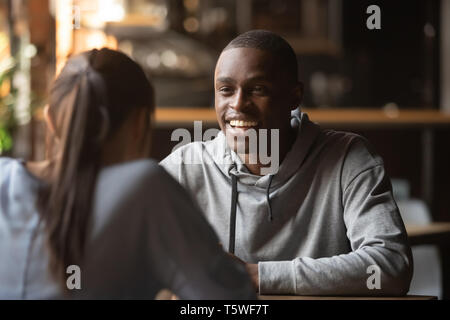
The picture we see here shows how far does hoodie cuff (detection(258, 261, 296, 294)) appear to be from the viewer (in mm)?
1118

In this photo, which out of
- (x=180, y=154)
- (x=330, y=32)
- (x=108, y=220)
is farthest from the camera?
(x=330, y=32)

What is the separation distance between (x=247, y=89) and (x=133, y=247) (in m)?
0.42

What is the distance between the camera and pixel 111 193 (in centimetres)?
89

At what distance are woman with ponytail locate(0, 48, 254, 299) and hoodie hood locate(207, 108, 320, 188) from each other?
42 cm

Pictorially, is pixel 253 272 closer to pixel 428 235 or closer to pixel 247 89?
pixel 247 89

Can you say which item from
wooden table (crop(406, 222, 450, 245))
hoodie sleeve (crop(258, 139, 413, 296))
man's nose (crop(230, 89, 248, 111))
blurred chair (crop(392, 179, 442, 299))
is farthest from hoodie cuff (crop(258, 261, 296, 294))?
blurred chair (crop(392, 179, 442, 299))

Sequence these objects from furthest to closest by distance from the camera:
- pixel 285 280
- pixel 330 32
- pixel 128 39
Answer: pixel 330 32
pixel 128 39
pixel 285 280

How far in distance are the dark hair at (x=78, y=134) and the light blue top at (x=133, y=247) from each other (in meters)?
0.01

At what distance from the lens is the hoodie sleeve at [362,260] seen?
3.68ft

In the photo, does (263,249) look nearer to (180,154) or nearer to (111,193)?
(180,154)

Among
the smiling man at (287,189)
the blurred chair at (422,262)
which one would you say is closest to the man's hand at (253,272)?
the smiling man at (287,189)

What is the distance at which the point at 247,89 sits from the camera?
Answer: 1.21 meters
